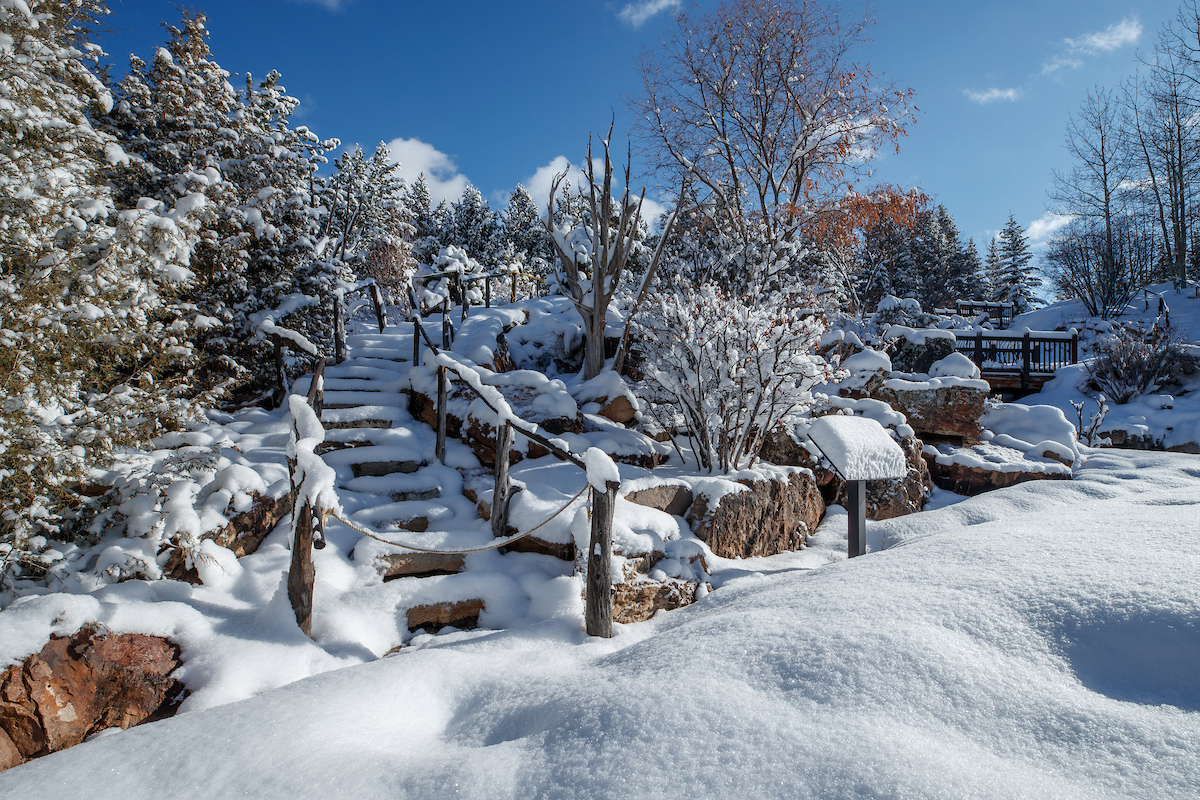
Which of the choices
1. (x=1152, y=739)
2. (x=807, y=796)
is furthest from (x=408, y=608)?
(x=1152, y=739)

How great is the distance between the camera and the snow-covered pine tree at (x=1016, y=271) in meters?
33.1

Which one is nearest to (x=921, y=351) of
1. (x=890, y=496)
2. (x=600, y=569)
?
(x=890, y=496)

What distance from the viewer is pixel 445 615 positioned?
3.96 meters

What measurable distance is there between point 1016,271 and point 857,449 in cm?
3962

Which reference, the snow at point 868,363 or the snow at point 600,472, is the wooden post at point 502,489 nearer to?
the snow at point 600,472

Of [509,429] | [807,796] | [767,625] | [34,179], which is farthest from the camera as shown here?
[509,429]

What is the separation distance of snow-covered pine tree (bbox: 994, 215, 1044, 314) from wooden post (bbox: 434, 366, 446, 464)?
3765cm

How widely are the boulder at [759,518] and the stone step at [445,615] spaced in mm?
2263

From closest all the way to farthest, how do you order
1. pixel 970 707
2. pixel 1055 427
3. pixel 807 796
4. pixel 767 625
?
1. pixel 807 796
2. pixel 970 707
3. pixel 767 625
4. pixel 1055 427

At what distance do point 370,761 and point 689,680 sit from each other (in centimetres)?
135

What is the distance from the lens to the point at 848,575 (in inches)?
135

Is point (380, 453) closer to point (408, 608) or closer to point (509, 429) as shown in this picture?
point (509, 429)

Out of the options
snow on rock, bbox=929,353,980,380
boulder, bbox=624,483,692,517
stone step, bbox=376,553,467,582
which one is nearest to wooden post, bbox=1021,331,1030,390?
snow on rock, bbox=929,353,980,380

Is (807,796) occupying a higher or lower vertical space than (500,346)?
lower
